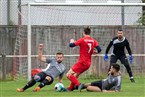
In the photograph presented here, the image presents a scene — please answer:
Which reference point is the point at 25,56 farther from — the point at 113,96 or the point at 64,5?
the point at 113,96

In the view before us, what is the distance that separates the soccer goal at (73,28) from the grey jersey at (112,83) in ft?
22.7

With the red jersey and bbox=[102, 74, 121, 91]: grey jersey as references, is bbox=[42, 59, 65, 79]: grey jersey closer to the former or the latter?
the red jersey

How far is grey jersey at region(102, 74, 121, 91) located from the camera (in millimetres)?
16375

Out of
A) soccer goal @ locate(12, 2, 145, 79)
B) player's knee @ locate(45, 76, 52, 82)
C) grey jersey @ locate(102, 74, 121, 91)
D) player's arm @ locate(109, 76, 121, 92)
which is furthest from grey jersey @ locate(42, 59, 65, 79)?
soccer goal @ locate(12, 2, 145, 79)

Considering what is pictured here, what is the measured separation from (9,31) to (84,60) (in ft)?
23.9

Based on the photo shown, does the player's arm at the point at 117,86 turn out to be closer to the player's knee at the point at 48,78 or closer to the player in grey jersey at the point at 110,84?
the player in grey jersey at the point at 110,84

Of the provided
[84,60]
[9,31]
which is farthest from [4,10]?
[84,60]

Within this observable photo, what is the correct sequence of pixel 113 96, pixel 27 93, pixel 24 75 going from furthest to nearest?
pixel 24 75, pixel 27 93, pixel 113 96

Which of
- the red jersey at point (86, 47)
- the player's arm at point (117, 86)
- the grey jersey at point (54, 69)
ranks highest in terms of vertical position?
the red jersey at point (86, 47)

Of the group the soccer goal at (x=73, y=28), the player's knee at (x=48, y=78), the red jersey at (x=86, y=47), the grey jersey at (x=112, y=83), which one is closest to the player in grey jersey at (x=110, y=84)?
the grey jersey at (x=112, y=83)

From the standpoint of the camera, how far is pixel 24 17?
76.8ft

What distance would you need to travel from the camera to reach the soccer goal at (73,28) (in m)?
23.5

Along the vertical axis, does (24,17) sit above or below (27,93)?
above

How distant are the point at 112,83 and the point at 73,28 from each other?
7.76 m
